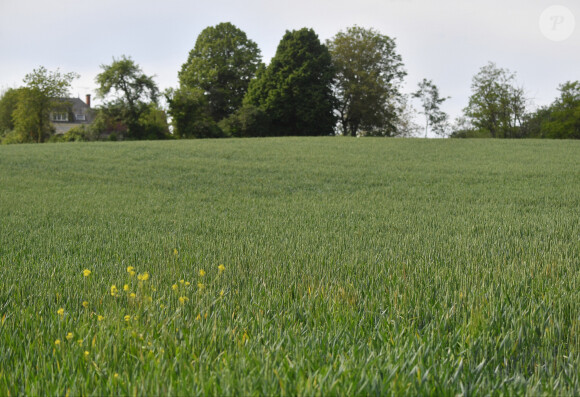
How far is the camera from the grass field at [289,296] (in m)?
2.14

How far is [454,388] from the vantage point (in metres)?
2.03

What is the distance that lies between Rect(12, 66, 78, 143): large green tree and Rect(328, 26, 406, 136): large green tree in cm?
3170

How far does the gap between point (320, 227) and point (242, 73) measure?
5565 centimetres

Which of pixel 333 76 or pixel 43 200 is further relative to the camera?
pixel 333 76

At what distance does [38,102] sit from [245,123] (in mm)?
24247

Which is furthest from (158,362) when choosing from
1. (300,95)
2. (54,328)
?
(300,95)

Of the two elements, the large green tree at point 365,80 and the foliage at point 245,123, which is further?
the large green tree at point 365,80

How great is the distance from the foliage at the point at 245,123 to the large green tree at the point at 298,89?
2.09m

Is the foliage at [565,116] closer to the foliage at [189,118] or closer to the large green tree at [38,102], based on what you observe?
the foliage at [189,118]

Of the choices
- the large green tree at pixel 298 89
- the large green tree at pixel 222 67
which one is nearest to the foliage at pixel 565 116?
the large green tree at pixel 298 89

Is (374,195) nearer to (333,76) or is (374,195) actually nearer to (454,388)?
(454,388)

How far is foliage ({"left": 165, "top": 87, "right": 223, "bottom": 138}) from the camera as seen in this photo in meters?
46.3

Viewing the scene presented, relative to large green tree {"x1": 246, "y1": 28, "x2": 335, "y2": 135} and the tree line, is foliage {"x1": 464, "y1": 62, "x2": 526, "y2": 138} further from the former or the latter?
large green tree {"x1": 246, "y1": 28, "x2": 335, "y2": 135}

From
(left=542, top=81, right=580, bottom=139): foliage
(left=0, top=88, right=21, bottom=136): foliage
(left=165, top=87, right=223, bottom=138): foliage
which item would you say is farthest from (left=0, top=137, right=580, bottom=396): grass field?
(left=0, top=88, right=21, bottom=136): foliage
